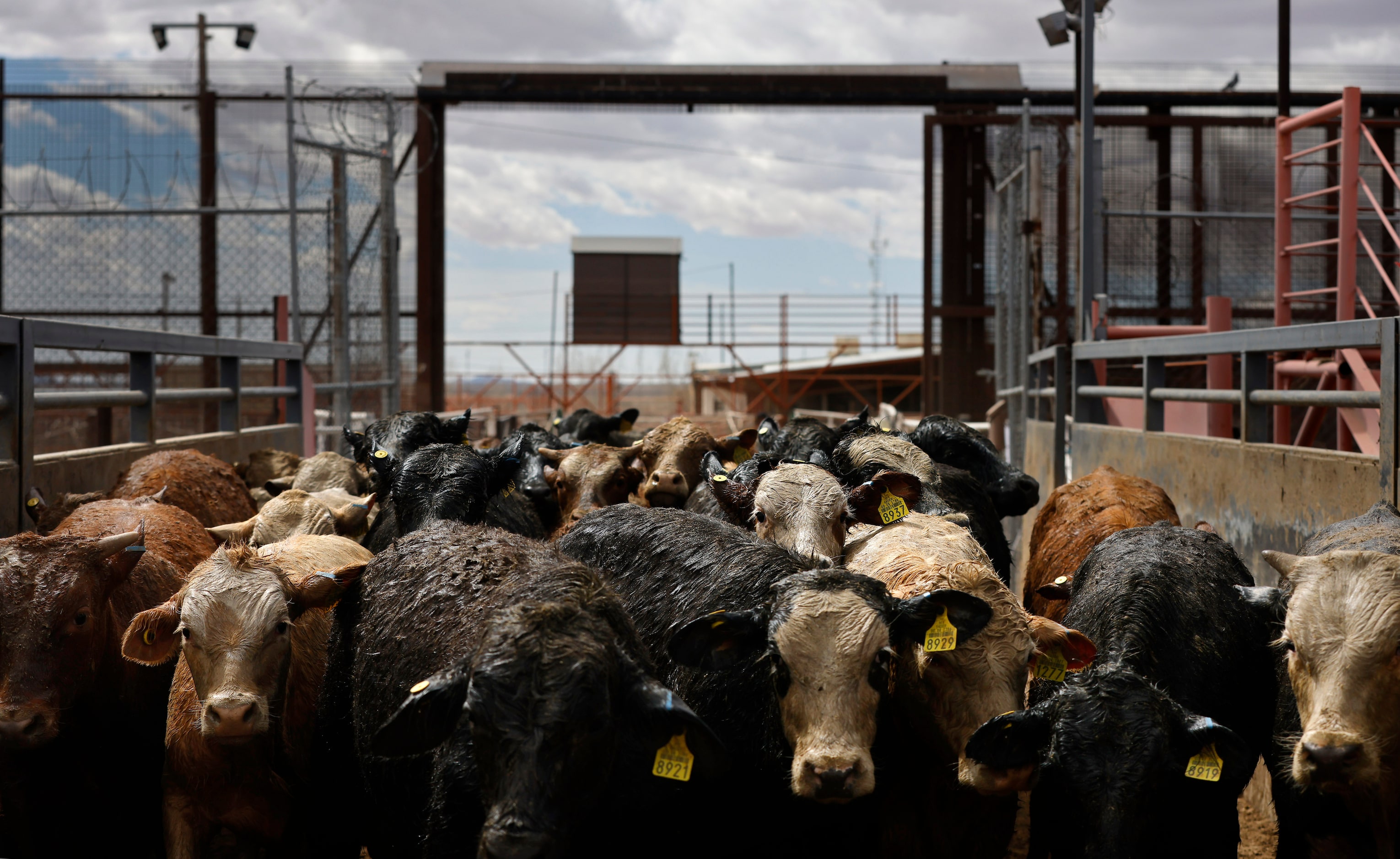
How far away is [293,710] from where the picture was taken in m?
4.07

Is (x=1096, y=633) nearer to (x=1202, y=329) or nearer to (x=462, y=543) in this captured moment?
(x=462, y=543)

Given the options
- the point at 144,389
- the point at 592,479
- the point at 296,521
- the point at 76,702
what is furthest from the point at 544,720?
the point at 144,389

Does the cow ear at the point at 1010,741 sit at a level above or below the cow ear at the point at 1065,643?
below

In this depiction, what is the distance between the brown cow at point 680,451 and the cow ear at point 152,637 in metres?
3.29

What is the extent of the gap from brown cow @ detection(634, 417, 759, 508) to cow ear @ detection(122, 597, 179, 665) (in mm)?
3291

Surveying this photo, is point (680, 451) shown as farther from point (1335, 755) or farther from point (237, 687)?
point (1335, 755)

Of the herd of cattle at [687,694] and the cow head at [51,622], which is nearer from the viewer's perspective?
the herd of cattle at [687,694]

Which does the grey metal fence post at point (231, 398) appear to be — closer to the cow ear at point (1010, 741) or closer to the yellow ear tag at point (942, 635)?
the yellow ear tag at point (942, 635)

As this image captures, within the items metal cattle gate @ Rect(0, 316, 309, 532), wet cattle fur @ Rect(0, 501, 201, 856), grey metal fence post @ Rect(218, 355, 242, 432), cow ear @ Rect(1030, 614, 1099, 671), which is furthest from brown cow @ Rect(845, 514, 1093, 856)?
grey metal fence post @ Rect(218, 355, 242, 432)

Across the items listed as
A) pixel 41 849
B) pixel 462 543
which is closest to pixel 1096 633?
pixel 462 543

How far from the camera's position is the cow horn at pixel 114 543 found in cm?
407

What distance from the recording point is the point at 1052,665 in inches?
147

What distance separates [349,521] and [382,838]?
2333 mm

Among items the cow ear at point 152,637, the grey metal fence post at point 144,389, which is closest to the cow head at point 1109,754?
the cow ear at point 152,637
